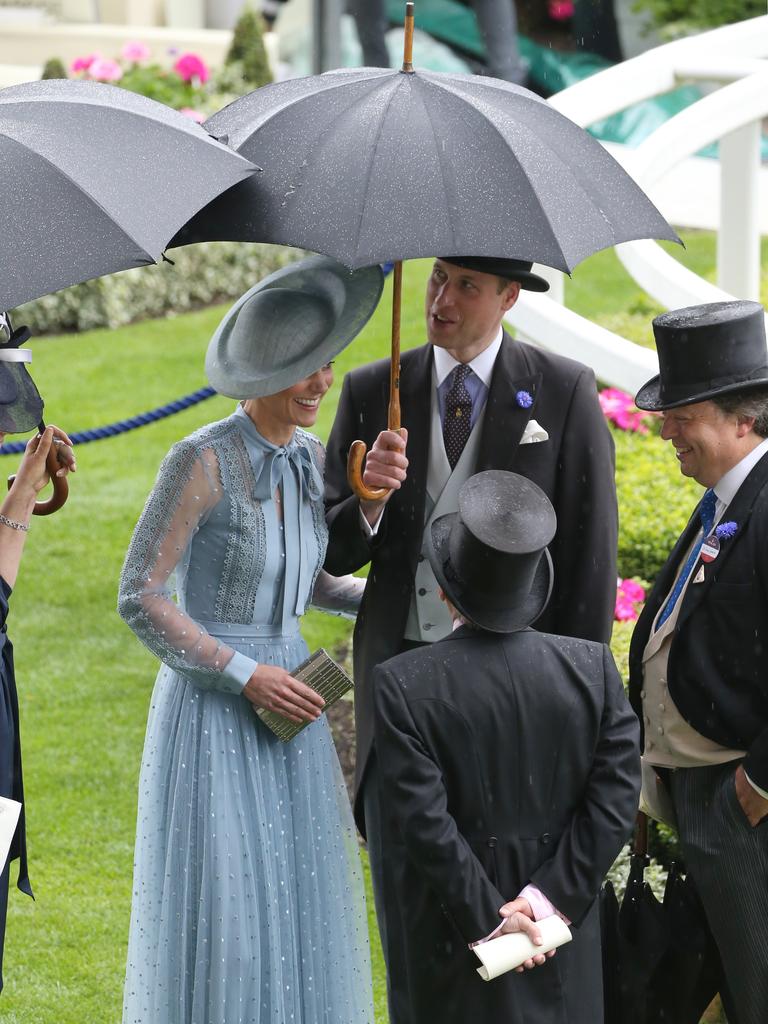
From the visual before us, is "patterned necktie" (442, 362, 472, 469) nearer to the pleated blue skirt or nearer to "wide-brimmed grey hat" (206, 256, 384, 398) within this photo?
"wide-brimmed grey hat" (206, 256, 384, 398)

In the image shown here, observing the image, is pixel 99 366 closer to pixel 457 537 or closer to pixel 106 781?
pixel 106 781

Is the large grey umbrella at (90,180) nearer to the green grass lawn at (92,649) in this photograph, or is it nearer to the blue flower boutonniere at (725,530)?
the blue flower boutonniere at (725,530)

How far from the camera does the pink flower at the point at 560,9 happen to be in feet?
65.3

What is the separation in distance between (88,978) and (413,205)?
2.75 meters

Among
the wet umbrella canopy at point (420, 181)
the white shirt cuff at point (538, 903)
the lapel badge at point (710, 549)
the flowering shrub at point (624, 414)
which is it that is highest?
the wet umbrella canopy at point (420, 181)

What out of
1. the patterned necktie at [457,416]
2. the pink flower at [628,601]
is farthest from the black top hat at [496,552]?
the pink flower at [628,601]

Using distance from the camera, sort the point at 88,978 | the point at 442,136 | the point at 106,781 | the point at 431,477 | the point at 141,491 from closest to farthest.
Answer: the point at 442,136 → the point at 431,477 → the point at 88,978 → the point at 106,781 → the point at 141,491

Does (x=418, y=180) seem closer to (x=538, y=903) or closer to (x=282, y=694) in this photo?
(x=282, y=694)

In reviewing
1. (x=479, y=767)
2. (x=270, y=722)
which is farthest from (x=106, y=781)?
(x=479, y=767)

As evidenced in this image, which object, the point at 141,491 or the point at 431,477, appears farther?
the point at 141,491

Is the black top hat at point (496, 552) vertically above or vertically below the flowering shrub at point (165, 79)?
above

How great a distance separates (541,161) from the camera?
3537 millimetres

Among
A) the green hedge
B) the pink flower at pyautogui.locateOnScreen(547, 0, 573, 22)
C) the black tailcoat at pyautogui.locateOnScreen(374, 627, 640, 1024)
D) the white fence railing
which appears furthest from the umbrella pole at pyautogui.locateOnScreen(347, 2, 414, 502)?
the pink flower at pyautogui.locateOnScreen(547, 0, 573, 22)

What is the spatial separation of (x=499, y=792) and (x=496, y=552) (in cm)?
51
